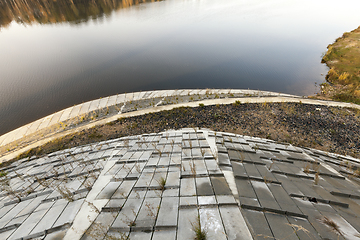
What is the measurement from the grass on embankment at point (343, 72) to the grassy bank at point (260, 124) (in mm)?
6174

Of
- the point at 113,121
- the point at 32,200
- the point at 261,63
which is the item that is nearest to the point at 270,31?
the point at 261,63

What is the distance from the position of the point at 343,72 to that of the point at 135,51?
1520 inches

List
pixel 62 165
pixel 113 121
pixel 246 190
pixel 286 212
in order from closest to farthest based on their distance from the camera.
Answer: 1. pixel 286 212
2. pixel 246 190
3. pixel 62 165
4. pixel 113 121

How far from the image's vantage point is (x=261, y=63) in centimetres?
3062

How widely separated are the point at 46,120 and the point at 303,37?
58153mm

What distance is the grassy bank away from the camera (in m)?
12.3

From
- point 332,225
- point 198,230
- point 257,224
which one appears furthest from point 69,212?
point 332,225

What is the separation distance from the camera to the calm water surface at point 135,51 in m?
23.8

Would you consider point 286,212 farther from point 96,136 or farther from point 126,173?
point 96,136

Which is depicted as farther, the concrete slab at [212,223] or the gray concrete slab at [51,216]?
the gray concrete slab at [51,216]

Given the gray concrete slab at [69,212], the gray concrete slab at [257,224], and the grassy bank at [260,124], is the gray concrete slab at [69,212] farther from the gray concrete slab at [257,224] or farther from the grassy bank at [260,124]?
the grassy bank at [260,124]

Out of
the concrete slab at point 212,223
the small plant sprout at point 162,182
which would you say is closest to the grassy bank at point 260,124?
the small plant sprout at point 162,182

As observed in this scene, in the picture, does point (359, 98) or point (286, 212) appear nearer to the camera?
point (286, 212)

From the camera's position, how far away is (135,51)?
3488 cm
